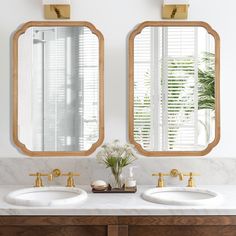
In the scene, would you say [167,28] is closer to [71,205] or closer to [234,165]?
[234,165]

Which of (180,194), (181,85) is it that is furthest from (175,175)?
(181,85)

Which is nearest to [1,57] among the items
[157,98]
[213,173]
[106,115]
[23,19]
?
[23,19]

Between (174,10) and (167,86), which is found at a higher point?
(174,10)

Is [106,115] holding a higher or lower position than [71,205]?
higher

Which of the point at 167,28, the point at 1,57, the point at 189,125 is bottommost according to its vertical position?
the point at 189,125

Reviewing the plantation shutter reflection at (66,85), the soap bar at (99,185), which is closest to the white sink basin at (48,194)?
the soap bar at (99,185)

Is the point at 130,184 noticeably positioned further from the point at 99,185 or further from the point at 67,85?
the point at 67,85

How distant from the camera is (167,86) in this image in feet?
7.74

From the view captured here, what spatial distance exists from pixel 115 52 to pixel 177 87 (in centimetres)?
43

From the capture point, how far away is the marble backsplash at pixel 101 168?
7.59 ft

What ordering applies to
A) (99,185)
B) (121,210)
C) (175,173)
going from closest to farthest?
(121,210), (99,185), (175,173)

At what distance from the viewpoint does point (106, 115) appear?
234 cm

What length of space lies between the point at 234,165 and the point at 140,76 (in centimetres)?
77

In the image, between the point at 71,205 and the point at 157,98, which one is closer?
the point at 71,205
